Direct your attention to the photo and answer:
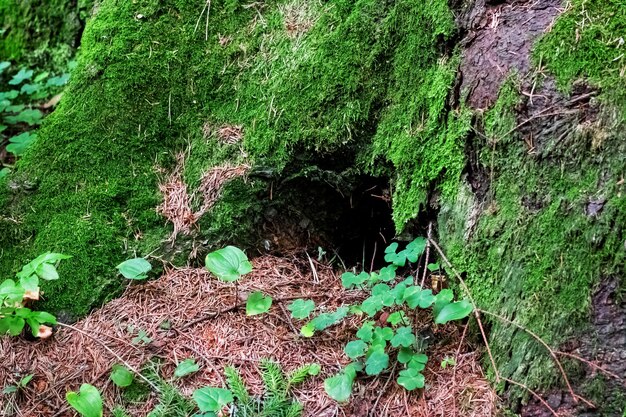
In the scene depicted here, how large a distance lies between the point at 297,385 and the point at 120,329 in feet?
3.02

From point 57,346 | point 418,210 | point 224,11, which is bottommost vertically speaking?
point 57,346

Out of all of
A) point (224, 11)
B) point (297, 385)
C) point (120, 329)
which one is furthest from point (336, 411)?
point (224, 11)

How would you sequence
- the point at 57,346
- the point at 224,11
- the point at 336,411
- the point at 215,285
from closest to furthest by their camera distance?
the point at 336,411 < the point at 57,346 < the point at 215,285 < the point at 224,11

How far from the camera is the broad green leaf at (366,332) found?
94.7 inches

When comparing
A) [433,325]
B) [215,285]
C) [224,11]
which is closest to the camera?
[433,325]

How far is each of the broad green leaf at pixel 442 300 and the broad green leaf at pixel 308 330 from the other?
0.55 m

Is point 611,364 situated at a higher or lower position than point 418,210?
lower

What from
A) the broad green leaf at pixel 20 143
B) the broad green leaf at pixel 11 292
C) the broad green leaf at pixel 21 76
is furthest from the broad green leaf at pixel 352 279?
the broad green leaf at pixel 21 76

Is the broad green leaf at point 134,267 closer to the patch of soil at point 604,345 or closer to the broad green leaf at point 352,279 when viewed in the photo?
the broad green leaf at point 352,279

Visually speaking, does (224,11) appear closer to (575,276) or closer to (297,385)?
(297,385)

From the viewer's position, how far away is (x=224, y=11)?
3336 mm

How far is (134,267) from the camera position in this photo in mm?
2701

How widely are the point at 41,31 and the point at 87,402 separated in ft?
11.8

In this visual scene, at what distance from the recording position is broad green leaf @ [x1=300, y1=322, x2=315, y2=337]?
2.51 m
